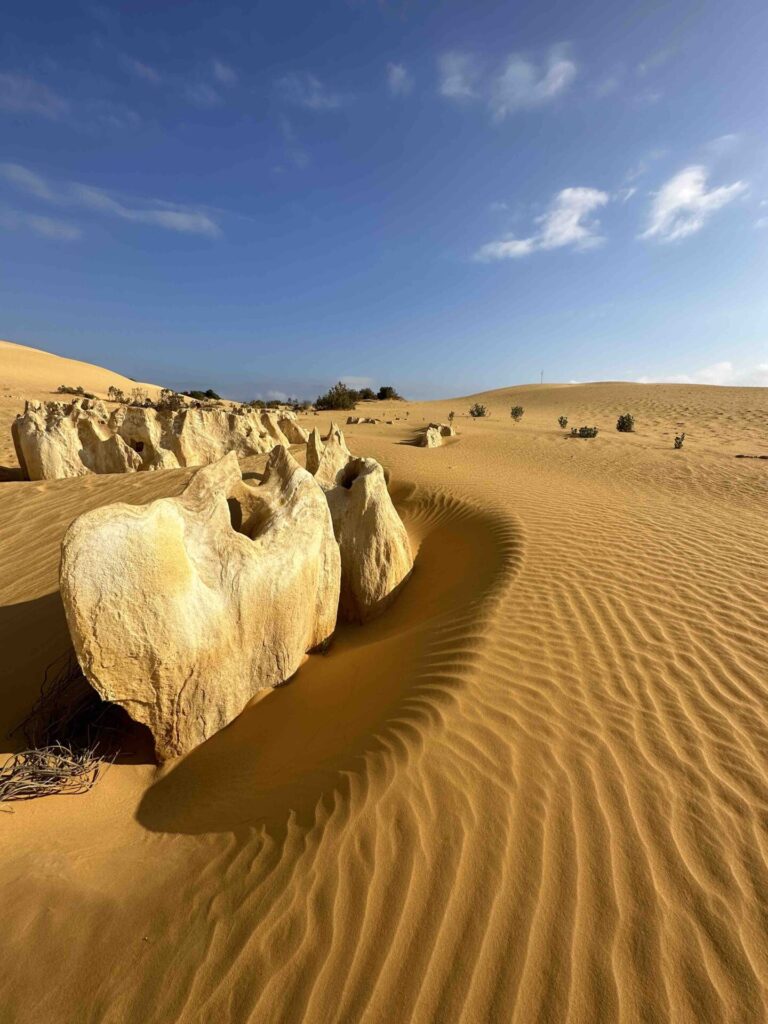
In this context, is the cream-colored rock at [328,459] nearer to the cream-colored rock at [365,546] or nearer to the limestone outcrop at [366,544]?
the limestone outcrop at [366,544]

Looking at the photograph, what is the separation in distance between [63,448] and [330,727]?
980 cm

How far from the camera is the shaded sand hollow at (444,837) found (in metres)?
1.70

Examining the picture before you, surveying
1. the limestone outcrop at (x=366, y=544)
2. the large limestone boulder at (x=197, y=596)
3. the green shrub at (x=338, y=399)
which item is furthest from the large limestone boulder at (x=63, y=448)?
the green shrub at (x=338, y=399)

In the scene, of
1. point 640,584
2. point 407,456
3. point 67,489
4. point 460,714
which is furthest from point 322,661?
point 407,456

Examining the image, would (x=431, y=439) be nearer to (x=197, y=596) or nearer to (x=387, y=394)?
(x=197, y=596)

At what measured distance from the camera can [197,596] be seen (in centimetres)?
283

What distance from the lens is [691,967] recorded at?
170 cm

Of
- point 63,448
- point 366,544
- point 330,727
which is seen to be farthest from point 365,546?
point 63,448

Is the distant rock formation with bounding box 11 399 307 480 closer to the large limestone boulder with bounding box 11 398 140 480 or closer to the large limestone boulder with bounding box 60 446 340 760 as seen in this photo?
the large limestone boulder with bounding box 11 398 140 480

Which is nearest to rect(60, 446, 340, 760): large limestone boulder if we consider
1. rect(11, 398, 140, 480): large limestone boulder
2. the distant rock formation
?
the distant rock formation

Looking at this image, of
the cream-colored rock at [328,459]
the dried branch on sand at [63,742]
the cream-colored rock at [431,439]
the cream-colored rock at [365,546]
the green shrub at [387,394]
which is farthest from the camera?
the green shrub at [387,394]

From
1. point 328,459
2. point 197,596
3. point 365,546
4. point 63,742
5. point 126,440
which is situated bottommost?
point 63,742

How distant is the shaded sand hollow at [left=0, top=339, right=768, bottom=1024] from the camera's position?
170 cm

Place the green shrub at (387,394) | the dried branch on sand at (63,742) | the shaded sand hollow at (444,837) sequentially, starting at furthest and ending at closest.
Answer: the green shrub at (387,394) → the dried branch on sand at (63,742) → the shaded sand hollow at (444,837)
